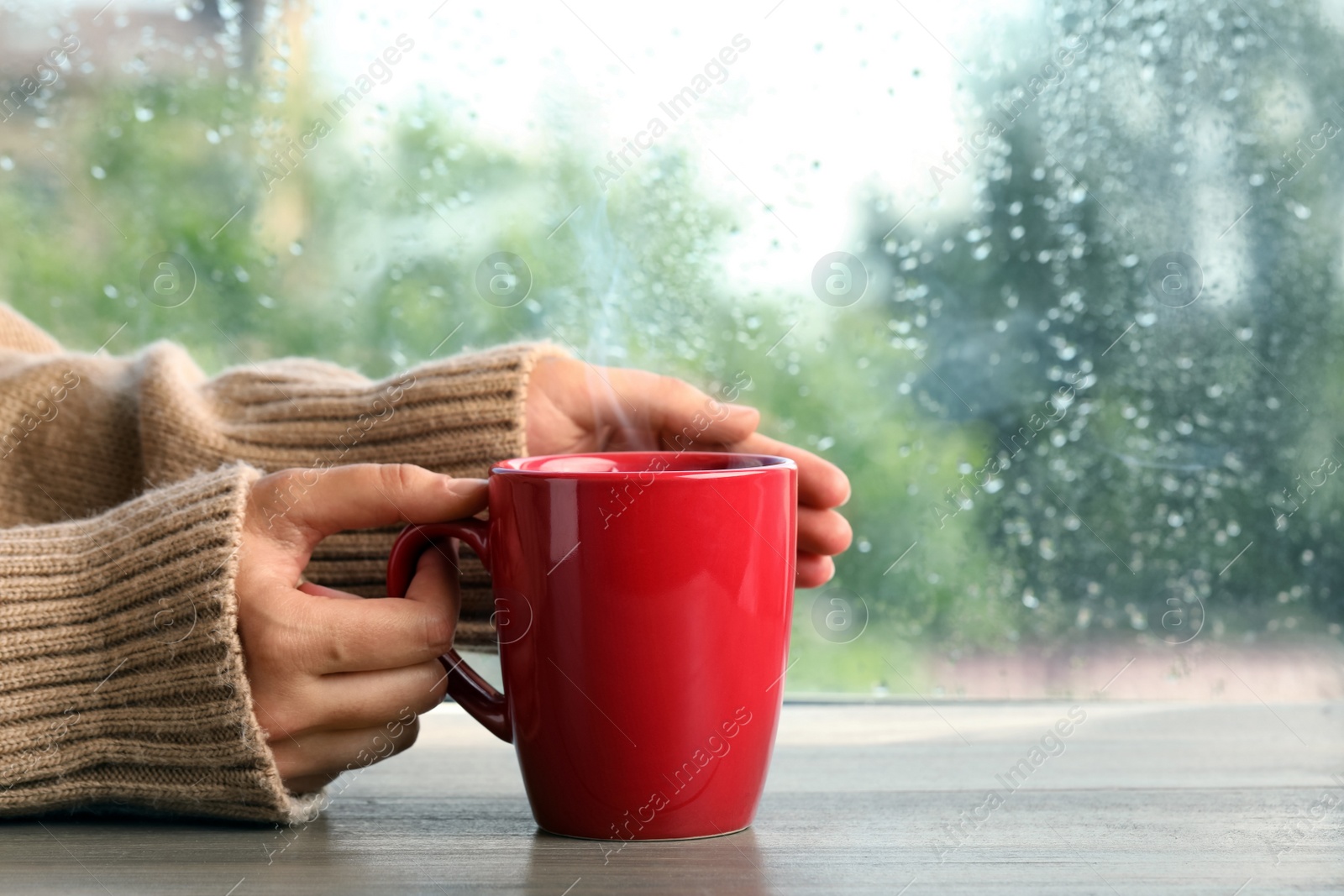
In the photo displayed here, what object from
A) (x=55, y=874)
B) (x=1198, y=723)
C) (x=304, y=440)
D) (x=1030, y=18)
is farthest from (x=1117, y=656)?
(x=55, y=874)

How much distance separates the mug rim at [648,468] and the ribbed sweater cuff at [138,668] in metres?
0.12

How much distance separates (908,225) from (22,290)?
907mm

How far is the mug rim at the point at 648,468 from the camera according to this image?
46 centimetres

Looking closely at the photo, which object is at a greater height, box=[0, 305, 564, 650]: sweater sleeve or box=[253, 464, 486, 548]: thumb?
box=[253, 464, 486, 548]: thumb

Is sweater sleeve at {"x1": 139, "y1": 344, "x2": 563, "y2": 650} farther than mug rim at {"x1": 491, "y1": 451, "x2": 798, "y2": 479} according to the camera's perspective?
Yes

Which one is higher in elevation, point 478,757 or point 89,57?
point 89,57

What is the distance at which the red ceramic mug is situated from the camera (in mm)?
462

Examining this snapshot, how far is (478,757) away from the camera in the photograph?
685 mm

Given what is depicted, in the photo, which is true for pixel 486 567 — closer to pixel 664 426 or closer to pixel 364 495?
pixel 364 495

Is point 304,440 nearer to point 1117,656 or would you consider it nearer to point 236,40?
point 236,40

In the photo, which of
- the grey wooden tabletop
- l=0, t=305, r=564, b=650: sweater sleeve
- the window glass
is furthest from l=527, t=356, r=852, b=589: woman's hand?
the window glass

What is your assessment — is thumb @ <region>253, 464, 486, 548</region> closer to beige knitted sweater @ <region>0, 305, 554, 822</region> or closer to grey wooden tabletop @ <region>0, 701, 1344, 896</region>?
beige knitted sweater @ <region>0, 305, 554, 822</region>

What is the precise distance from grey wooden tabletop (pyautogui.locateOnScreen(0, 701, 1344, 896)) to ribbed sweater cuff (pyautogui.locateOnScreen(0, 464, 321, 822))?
21mm

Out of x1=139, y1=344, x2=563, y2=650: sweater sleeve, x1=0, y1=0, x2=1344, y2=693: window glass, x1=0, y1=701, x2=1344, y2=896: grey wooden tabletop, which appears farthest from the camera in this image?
x1=0, y1=0, x2=1344, y2=693: window glass
